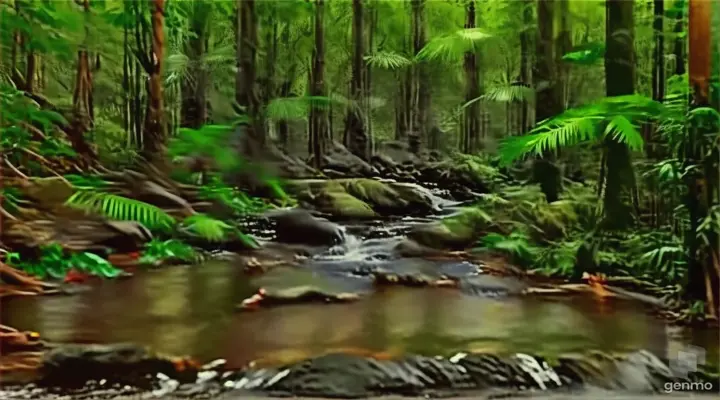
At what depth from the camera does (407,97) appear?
77.7 inches

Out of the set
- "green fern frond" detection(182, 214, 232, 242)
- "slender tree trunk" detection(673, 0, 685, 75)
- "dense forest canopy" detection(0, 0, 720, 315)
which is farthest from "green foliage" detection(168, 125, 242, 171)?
"slender tree trunk" detection(673, 0, 685, 75)

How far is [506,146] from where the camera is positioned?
1.95m

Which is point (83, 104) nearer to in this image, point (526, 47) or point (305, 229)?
point (305, 229)

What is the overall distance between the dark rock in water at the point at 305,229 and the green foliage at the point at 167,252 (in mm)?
241

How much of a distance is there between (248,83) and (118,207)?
0.48m

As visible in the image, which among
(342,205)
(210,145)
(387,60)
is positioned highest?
(387,60)

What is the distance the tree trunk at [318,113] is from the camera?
1951 millimetres

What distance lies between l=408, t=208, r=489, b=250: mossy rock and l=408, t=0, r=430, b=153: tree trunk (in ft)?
0.70

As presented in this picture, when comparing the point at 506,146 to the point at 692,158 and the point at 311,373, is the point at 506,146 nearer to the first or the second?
the point at 692,158

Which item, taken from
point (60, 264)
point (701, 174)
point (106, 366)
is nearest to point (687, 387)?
point (701, 174)

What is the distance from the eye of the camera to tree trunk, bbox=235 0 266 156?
1.96 metres

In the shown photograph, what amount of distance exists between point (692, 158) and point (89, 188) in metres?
1.63

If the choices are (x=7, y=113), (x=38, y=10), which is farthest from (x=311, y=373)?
(x=38, y=10)

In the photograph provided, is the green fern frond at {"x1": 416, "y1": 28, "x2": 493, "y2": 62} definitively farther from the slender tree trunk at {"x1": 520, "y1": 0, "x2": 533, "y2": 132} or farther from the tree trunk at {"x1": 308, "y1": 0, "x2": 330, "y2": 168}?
the tree trunk at {"x1": 308, "y1": 0, "x2": 330, "y2": 168}
